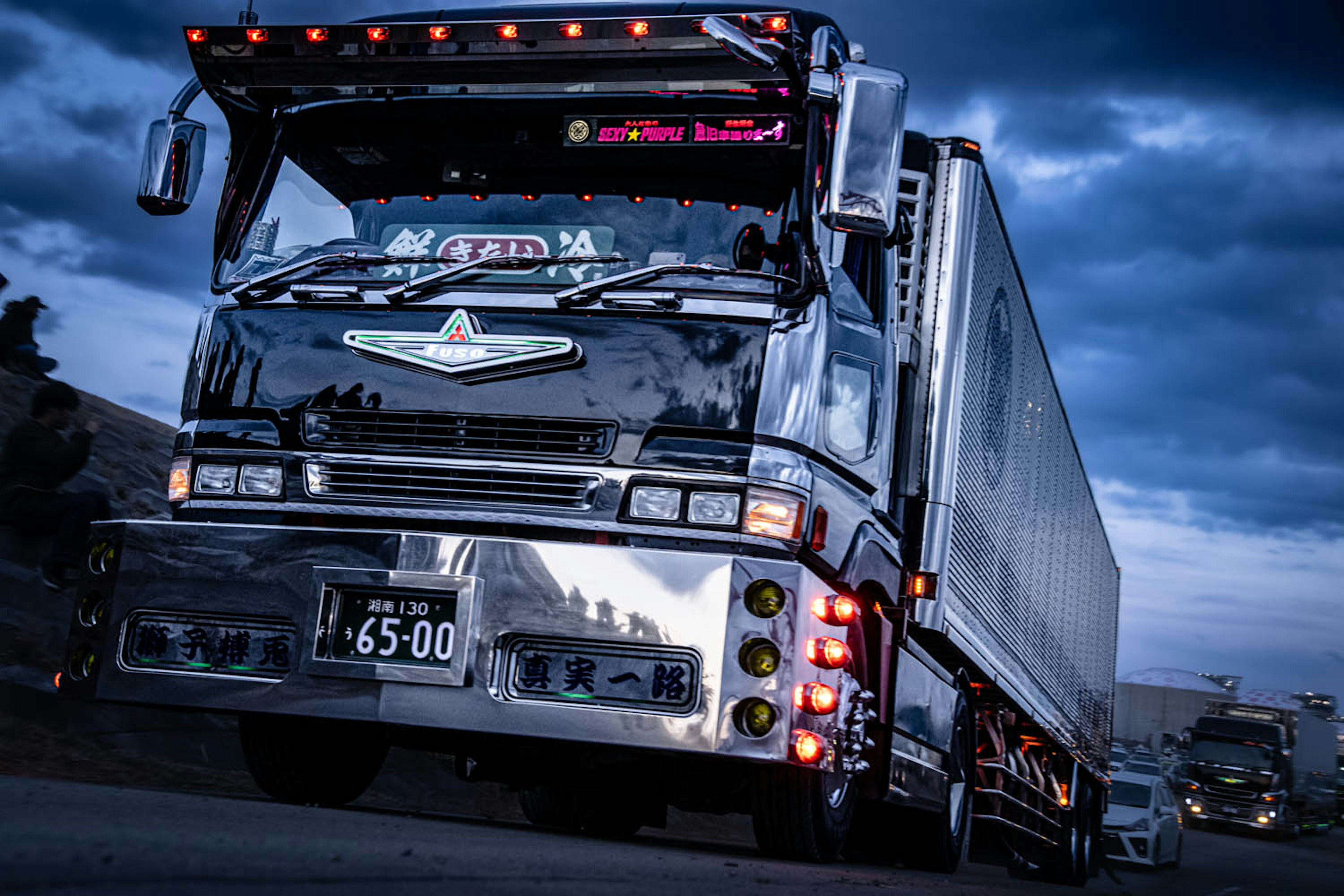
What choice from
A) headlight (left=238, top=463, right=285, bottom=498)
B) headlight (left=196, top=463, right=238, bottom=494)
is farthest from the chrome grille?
headlight (left=196, top=463, right=238, bottom=494)

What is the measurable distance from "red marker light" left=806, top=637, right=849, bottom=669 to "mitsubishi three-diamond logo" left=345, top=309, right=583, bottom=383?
1.34 m

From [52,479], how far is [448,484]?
455 centimetres

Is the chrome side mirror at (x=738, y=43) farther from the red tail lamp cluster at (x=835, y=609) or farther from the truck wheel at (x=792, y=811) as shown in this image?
the truck wheel at (x=792, y=811)

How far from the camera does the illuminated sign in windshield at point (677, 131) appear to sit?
593cm

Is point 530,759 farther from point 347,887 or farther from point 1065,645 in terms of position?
point 1065,645

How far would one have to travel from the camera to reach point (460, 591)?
533 cm

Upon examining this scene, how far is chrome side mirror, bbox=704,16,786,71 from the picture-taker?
5297 millimetres

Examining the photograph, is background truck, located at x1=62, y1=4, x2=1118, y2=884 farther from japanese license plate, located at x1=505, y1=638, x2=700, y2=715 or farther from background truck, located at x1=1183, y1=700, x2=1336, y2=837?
background truck, located at x1=1183, y1=700, x2=1336, y2=837

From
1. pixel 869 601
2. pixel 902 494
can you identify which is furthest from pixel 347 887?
pixel 902 494

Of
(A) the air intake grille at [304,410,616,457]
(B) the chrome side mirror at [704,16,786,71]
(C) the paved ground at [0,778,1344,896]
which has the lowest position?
(C) the paved ground at [0,778,1344,896]

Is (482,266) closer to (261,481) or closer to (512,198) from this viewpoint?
(512,198)

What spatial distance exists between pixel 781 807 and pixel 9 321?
808 cm

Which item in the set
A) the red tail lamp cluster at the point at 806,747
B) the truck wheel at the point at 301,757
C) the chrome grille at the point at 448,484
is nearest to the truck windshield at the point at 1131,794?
the truck wheel at the point at 301,757

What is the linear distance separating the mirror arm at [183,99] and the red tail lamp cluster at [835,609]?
3.59 m
